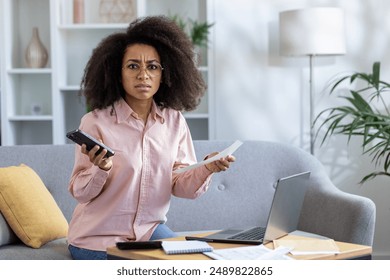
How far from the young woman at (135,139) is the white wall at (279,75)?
2.02 m

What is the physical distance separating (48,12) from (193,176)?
8.85 feet

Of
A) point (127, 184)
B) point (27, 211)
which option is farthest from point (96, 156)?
point (27, 211)

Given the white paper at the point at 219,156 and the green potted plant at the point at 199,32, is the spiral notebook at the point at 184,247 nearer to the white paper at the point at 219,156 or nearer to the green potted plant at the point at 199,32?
the white paper at the point at 219,156

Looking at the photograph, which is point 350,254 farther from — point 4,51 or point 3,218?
point 4,51

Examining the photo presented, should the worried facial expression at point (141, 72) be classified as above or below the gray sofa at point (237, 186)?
above

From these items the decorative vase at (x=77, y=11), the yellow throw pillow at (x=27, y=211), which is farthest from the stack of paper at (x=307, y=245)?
the decorative vase at (x=77, y=11)

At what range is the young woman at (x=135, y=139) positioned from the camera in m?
2.38

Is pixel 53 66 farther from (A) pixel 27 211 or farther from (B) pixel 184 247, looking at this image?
(B) pixel 184 247

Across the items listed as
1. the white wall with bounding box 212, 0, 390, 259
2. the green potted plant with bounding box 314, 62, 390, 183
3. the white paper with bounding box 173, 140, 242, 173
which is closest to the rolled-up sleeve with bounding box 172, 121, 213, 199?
the white paper with bounding box 173, 140, 242, 173

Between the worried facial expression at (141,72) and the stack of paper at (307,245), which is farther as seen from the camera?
Answer: the worried facial expression at (141,72)

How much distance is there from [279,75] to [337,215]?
1.74 metres

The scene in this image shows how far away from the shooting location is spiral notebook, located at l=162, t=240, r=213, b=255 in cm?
193

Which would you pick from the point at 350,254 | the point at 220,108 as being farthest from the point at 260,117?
the point at 350,254

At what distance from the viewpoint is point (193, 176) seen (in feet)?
7.87
